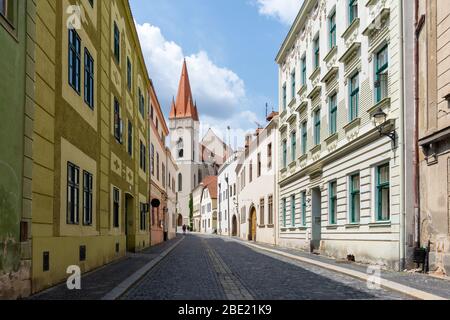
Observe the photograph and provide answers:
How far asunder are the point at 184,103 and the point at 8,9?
10632 centimetres

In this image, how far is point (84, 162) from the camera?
14.2m

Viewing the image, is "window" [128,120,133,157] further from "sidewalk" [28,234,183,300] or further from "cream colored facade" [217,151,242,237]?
"cream colored facade" [217,151,242,237]

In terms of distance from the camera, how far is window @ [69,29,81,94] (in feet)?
42.4

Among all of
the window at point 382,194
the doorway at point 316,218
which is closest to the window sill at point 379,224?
the window at point 382,194

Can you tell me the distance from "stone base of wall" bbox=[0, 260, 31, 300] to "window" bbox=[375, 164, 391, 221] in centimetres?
1080

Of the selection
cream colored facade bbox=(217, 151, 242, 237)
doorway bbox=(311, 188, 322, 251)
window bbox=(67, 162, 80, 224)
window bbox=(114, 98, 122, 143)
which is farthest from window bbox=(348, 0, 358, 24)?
cream colored facade bbox=(217, 151, 242, 237)

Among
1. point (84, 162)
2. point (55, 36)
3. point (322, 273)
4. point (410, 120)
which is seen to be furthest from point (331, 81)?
point (55, 36)

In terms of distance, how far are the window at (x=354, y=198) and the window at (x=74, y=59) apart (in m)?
10.3

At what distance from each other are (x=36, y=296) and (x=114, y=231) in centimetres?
944

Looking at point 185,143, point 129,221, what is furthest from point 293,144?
point 185,143

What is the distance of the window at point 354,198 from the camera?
761 inches

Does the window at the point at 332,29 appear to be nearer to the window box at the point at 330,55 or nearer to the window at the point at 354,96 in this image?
the window box at the point at 330,55

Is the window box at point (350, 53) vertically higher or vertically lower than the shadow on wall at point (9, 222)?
higher
